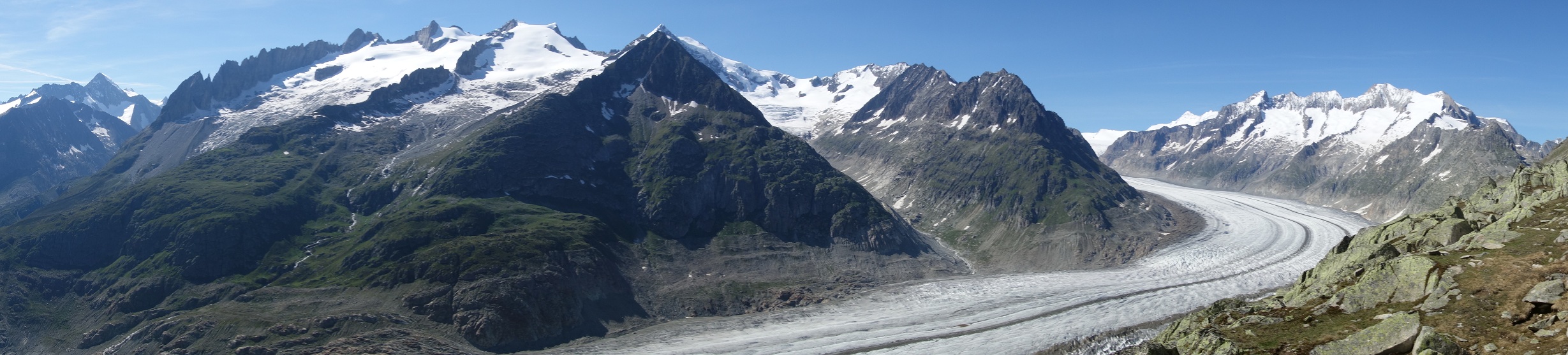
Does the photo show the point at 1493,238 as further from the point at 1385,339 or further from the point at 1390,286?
the point at 1385,339

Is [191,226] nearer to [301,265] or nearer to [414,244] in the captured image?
[301,265]

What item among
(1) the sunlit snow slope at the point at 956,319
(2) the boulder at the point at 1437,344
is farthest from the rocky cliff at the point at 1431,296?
(1) the sunlit snow slope at the point at 956,319

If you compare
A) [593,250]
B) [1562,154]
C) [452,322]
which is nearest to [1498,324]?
[1562,154]

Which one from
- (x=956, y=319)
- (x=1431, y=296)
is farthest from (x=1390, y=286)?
(x=956, y=319)

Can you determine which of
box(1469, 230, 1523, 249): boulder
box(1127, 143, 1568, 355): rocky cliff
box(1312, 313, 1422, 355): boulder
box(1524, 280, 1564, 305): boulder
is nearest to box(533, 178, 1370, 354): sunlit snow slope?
box(1127, 143, 1568, 355): rocky cliff

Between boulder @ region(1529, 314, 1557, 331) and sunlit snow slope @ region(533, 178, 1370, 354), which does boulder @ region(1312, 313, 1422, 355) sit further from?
sunlit snow slope @ region(533, 178, 1370, 354)
